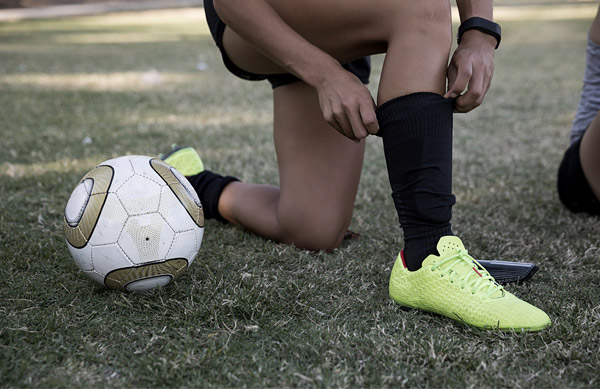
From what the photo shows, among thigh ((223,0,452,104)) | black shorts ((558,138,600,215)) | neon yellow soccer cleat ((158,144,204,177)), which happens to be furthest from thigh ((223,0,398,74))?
black shorts ((558,138,600,215))

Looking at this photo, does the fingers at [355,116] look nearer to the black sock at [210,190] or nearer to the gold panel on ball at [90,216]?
the gold panel on ball at [90,216]

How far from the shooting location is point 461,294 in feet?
4.87

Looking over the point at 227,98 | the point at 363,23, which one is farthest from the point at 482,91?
the point at 227,98

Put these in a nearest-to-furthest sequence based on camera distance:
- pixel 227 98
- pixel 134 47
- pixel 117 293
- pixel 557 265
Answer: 1. pixel 117 293
2. pixel 557 265
3. pixel 227 98
4. pixel 134 47

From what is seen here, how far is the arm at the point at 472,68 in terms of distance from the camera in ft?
4.80

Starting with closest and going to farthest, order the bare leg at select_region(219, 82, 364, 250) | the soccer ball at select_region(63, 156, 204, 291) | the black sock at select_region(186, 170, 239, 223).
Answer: the soccer ball at select_region(63, 156, 204, 291) → the bare leg at select_region(219, 82, 364, 250) → the black sock at select_region(186, 170, 239, 223)

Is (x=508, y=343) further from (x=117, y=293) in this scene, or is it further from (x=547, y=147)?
(x=547, y=147)

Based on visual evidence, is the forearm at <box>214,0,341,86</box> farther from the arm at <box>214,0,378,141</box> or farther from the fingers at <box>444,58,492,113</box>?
the fingers at <box>444,58,492,113</box>

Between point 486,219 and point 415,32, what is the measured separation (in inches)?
43.6

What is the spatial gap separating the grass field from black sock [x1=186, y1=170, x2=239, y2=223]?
2.4 inches

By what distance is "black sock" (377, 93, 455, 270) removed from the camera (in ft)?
4.83

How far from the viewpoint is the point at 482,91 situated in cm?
147

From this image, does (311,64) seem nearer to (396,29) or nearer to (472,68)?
(396,29)

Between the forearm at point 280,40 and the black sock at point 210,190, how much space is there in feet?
2.73
